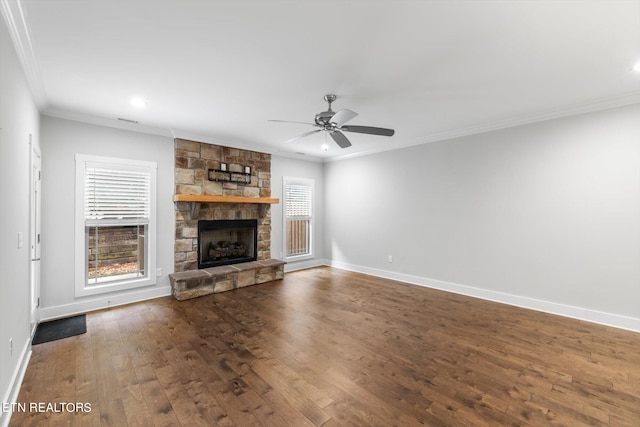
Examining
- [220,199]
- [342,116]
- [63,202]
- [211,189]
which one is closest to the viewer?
[342,116]

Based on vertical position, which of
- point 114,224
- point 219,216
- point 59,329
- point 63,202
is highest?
point 63,202

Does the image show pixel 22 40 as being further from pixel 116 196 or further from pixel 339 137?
pixel 339 137

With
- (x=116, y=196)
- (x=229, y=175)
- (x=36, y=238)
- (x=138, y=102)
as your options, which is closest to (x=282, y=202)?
(x=229, y=175)

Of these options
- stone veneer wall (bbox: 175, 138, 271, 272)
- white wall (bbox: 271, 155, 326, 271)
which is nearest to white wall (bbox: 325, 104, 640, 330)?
white wall (bbox: 271, 155, 326, 271)

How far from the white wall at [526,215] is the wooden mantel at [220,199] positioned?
7.32 ft

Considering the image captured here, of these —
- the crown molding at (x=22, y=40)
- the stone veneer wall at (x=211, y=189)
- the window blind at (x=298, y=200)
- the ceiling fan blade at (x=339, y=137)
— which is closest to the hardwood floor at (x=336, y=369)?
the stone veneer wall at (x=211, y=189)

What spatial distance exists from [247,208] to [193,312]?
2357mm

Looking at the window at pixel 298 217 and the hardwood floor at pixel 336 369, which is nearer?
the hardwood floor at pixel 336 369

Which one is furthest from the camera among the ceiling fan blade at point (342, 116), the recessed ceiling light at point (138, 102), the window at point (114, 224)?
the window at point (114, 224)

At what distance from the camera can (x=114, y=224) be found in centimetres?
409

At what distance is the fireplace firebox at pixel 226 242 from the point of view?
200 inches

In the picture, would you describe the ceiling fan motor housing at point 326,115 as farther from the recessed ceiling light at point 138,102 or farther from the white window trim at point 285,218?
the white window trim at point 285,218

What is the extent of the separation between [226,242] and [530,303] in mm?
5135

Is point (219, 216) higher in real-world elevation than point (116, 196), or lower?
lower
